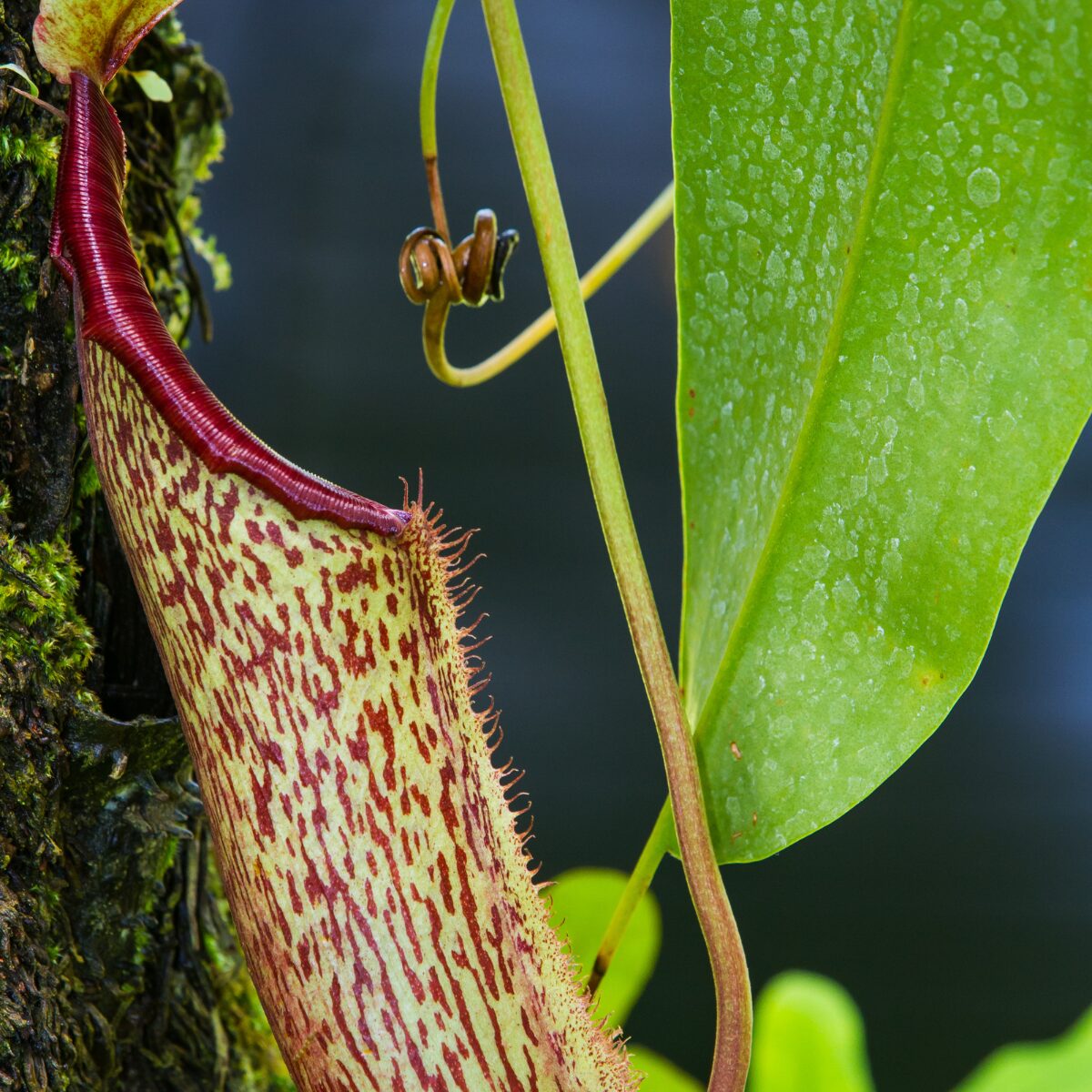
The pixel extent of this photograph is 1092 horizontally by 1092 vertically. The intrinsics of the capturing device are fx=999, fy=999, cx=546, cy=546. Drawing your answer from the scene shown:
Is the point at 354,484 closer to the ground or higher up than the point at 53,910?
higher up

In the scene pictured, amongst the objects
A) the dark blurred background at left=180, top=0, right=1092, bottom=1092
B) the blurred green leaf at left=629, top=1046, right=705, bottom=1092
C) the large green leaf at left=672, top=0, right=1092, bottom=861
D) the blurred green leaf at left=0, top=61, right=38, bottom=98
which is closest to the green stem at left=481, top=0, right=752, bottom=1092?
the large green leaf at left=672, top=0, right=1092, bottom=861

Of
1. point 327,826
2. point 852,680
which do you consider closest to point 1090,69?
point 852,680

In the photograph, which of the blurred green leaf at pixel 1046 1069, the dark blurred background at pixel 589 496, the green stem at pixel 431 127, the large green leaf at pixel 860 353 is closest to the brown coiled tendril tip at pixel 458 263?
the green stem at pixel 431 127

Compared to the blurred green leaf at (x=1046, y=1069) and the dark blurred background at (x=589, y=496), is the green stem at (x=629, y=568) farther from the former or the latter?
the dark blurred background at (x=589, y=496)

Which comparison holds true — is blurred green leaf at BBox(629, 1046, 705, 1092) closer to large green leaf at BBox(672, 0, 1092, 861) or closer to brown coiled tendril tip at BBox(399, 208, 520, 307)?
A: large green leaf at BBox(672, 0, 1092, 861)

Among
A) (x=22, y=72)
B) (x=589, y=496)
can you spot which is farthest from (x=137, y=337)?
(x=589, y=496)

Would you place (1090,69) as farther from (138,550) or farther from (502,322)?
(502,322)
